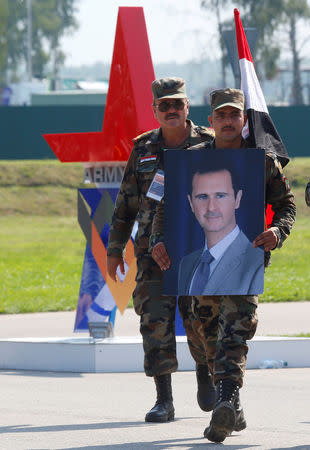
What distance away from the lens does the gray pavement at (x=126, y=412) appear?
18.1ft

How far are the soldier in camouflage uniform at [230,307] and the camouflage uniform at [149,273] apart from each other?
42cm

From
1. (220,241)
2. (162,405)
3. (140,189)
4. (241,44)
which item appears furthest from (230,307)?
(241,44)

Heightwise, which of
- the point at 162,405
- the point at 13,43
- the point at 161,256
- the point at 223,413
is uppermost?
the point at 13,43

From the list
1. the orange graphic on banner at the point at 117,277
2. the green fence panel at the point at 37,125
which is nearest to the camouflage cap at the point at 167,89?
the orange graphic on banner at the point at 117,277

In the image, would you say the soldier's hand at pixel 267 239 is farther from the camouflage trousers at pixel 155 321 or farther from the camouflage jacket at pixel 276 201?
the camouflage trousers at pixel 155 321

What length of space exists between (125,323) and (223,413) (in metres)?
5.14

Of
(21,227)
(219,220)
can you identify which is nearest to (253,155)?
(219,220)

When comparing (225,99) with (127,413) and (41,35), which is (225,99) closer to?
(127,413)

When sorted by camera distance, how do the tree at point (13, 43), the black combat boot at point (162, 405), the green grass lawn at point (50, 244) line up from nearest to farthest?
the black combat boot at point (162, 405) → the green grass lawn at point (50, 244) → the tree at point (13, 43)

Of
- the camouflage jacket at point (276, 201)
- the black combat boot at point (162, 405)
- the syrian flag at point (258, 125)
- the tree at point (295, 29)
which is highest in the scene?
the tree at point (295, 29)

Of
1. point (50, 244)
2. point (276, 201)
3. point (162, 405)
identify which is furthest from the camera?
point (50, 244)

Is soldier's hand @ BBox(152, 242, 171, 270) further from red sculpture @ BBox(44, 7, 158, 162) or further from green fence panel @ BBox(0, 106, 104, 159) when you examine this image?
green fence panel @ BBox(0, 106, 104, 159)

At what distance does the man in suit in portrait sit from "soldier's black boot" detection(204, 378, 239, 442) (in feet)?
1.40

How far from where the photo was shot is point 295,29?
5191 centimetres
